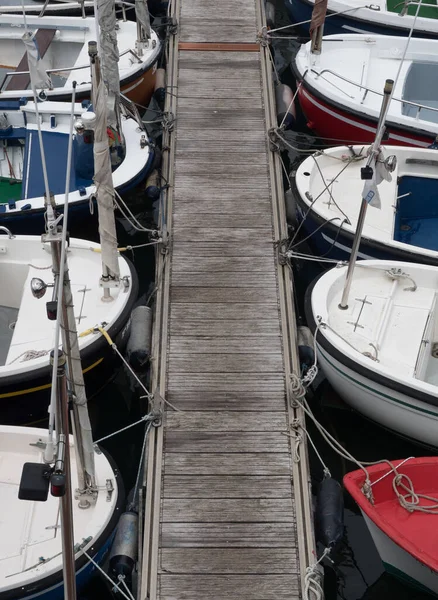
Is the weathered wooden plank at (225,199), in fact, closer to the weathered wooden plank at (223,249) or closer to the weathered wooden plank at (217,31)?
the weathered wooden plank at (223,249)

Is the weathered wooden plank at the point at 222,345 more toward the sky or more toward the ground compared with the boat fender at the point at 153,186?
more toward the ground

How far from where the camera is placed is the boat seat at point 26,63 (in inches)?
679

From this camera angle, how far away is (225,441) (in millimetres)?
10844

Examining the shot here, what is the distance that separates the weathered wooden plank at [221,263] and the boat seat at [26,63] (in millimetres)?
6480

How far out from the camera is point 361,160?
1564cm

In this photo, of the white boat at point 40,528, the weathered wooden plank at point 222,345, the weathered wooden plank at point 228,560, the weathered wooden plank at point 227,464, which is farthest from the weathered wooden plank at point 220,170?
the weathered wooden plank at point 228,560

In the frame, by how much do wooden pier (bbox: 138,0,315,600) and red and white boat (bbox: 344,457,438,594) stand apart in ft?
2.85

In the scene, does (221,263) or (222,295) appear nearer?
(222,295)

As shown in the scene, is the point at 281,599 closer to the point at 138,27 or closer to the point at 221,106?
the point at 221,106

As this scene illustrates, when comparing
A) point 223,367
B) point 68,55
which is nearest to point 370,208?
point 223,367

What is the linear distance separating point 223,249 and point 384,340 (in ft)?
10.6

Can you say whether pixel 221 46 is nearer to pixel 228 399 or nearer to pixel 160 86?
pixel 160 86

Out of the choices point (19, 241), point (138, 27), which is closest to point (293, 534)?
point (19, 241)

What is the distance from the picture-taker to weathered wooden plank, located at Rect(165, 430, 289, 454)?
35.3 ft
